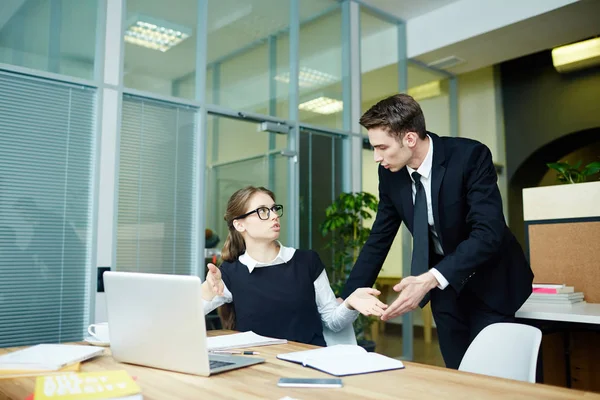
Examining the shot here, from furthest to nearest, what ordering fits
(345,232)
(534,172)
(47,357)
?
(534,172) → (345,232) → (47,357)

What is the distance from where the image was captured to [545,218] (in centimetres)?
295

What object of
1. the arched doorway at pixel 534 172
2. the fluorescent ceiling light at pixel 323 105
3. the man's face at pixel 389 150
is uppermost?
the fluorescent ceiling light at pixel 323 105

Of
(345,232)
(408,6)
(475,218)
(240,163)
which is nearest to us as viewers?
(475,218)

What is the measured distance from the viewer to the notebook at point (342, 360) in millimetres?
1271

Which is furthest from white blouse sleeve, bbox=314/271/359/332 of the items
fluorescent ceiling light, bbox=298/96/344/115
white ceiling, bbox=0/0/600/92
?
fluorescent ceiling light, bbox=298/96/344/115

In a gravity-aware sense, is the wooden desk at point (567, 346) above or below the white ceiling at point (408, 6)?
below

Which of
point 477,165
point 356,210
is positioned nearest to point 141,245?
point 356,210

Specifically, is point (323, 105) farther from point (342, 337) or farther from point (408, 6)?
point (342, 337)

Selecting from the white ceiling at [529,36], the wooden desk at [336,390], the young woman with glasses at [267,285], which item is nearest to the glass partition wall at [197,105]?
the white ceiling at [529,36]

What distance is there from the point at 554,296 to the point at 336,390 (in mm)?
1792

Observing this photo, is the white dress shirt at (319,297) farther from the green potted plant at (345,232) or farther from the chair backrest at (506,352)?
the green potted plant at (345,232)

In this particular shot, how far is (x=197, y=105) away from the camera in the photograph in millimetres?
4020

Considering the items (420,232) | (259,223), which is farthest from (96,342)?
(420,232)

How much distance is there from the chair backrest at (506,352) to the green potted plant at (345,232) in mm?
3098
